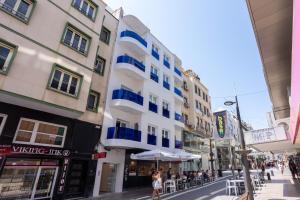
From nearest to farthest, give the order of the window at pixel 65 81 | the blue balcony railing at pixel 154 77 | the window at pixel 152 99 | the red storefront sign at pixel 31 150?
the red storefront sign at pixel 31 150, the window at pixel 65 81, the window at pixel 152 99, the blue balcony railing at pixel 154 77

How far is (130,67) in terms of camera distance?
17.9m

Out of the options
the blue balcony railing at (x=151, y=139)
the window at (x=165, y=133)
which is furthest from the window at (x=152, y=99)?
the blue balcony railing at (x=151, y=139)

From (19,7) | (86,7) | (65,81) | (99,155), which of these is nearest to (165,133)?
(99,155)

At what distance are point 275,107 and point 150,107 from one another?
11.2m

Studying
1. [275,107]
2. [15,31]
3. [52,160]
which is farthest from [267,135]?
[15,31]

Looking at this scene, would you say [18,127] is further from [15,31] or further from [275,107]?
[275,107]

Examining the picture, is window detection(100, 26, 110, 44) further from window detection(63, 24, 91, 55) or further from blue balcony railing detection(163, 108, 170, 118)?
blue balcony railing detection(163, 108, 170, 118)

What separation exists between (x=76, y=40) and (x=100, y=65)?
3.58 m

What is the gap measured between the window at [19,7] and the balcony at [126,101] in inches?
325

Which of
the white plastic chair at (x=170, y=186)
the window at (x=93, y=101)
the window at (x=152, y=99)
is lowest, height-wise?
the white plastic chair at (x=170, y=186)

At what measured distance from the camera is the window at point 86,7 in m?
13.8

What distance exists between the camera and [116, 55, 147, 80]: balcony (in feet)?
57.7

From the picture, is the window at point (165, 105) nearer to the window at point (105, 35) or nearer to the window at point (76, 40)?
the window at point (105, 35)

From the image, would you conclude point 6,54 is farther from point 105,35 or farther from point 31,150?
point 105,35
